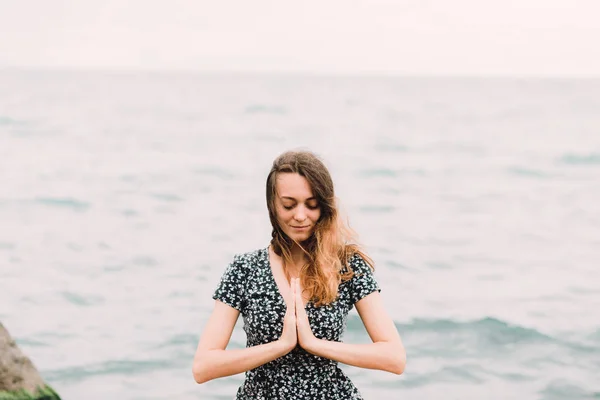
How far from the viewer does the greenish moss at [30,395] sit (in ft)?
14.3

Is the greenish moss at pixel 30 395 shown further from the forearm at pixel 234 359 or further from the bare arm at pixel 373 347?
the bare arm at pixel 373 347

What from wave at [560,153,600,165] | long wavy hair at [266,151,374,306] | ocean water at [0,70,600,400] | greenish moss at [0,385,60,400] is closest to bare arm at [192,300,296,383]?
long wavy hair at [266,151,374,306]

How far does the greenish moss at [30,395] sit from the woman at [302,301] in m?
1.57

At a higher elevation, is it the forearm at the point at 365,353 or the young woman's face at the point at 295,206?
the young woman's face at the point at 295,206

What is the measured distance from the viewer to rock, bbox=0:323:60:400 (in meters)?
4.35

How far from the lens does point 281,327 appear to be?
3135 millimetres

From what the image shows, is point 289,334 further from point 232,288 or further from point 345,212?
point 345,212

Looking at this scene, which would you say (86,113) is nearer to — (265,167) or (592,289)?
(265,167)

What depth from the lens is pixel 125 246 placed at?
704 inches

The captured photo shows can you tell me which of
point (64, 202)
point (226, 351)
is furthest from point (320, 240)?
point (64, 202)

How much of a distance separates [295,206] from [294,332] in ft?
1.47

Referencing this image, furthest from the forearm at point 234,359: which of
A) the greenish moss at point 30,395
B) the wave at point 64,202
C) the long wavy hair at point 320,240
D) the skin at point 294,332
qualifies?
the wave at point 64,202

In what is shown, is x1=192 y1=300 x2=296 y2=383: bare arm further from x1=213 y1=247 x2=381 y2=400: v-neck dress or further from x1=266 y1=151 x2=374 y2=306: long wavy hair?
x1=266 y1=151 x2=374 y2=306: long wavy hair

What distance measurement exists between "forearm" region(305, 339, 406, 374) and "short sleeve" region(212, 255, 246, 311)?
1.07 ft
